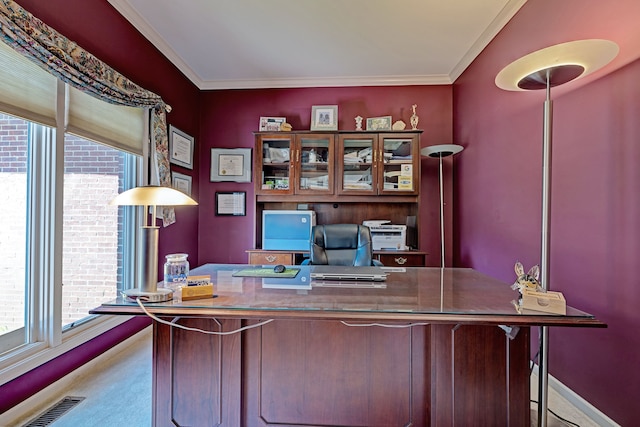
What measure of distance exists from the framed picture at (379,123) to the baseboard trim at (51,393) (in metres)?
3.11

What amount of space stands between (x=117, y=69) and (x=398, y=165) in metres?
2.59

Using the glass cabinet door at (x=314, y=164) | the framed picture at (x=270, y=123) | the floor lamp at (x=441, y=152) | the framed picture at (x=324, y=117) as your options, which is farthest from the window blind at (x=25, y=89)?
the floor lamp at (x=441, y=152)

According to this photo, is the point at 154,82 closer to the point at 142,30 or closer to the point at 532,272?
the point at 142,30

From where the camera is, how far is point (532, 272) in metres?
1.13

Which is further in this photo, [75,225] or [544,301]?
[75,225]

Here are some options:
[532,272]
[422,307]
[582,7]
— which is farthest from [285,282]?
[582,7]

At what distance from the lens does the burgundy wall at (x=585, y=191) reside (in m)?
1.36

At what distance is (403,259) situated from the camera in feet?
10.0

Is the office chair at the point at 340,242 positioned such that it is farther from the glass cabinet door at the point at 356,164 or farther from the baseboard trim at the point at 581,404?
the baseboard trim at the point at 581,404

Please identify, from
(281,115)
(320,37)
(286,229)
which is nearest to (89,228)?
(286,229)

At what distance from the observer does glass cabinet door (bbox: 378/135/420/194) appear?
3121 millimetres

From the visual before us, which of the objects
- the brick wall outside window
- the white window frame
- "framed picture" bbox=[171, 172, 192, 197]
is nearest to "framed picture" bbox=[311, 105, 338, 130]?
"framed picture" bbox=[171, 172, 192, 197]

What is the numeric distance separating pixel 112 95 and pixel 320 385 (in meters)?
2.21

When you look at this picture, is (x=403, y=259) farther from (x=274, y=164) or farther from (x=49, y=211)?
(x=49, y=211)
